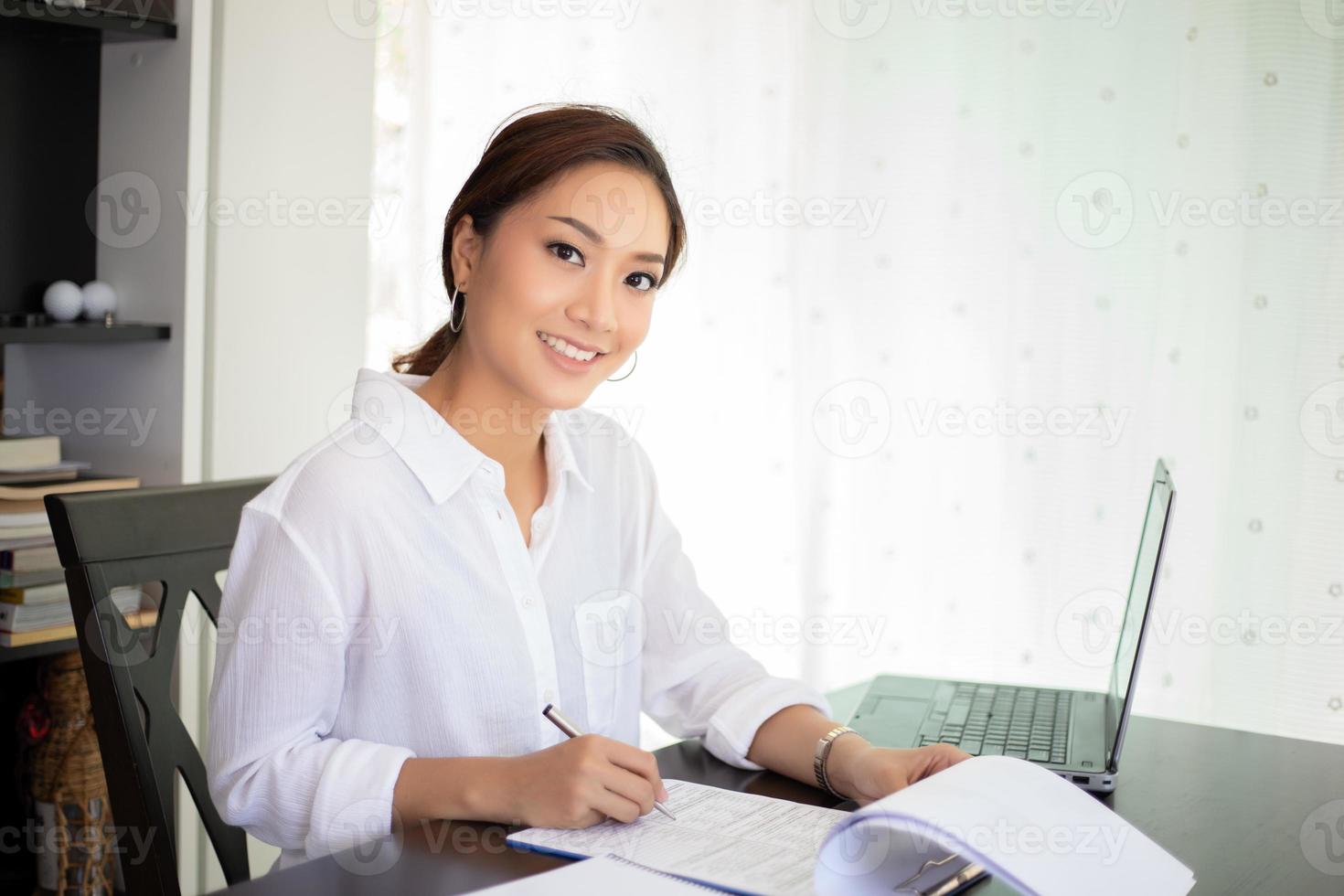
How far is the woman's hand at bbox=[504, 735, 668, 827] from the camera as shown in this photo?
3.15ft

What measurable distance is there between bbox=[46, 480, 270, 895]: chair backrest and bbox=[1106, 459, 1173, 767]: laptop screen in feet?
2.83

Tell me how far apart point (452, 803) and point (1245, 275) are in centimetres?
153

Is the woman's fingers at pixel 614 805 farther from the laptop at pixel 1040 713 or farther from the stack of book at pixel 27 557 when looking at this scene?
the stack of book at pixel 27 557

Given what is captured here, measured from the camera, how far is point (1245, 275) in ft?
6.41

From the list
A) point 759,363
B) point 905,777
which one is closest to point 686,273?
point 759,363

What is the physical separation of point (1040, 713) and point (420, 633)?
26.4 inches

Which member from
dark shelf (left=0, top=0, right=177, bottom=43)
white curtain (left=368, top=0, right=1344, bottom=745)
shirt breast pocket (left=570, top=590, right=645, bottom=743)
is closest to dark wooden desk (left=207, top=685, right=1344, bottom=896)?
shirt breast pocket (left=570, top=590, right=645, bottom=743)

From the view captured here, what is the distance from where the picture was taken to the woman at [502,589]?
1039 mm

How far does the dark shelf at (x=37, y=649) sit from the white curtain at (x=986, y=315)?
114 cm

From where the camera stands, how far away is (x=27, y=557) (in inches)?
73.7

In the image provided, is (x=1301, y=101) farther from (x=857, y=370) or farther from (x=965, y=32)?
(x=857, y=370)

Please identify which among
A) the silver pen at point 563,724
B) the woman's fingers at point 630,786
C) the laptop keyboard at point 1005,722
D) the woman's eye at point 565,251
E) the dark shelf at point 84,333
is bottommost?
the laptop keyboard at point 1005,722

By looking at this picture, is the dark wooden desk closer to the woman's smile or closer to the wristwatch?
the wristwatch

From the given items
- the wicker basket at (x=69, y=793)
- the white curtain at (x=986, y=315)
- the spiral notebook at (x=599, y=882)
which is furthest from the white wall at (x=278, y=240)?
the spiral notebook at (x=599, y=882)
